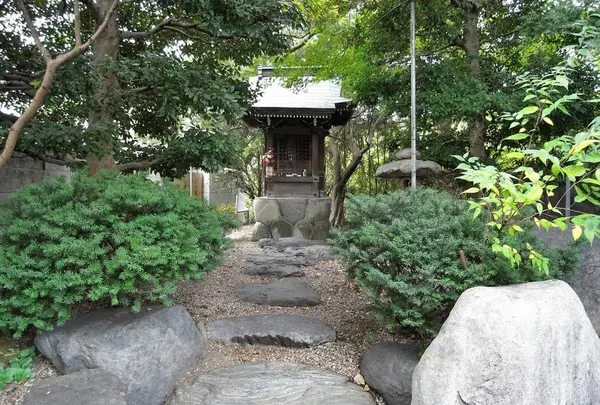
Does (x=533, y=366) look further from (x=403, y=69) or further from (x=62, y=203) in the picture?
(x=403, y=69)

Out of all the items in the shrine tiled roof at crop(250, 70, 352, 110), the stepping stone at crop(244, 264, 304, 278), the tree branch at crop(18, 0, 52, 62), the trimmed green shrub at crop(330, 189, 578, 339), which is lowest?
the stepping stone at crop(244, 264, 304, 278)

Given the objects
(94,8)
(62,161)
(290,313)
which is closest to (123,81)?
(94,8)

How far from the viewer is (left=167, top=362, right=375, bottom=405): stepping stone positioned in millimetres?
2586

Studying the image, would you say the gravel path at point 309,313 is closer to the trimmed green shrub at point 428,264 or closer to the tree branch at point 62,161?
the trimmed green shrub at point 428,264

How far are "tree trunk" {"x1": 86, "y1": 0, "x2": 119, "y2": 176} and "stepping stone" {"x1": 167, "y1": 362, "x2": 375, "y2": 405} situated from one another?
228 cm

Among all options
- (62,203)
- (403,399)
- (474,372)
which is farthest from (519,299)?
(62,203)

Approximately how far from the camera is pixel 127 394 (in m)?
2.66

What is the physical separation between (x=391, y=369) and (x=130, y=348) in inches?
71.1

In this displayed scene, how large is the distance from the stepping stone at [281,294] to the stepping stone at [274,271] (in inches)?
20.8

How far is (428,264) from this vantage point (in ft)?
8.45

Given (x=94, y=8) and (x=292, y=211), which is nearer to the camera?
(x=94, y=8)

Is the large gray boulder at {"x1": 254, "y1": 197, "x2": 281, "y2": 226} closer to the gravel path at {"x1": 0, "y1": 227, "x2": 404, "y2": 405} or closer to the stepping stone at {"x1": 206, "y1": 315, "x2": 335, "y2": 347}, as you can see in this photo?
the gravel path at {"x1": 0, "y1": 227, "x2": 404, "y2": 405}

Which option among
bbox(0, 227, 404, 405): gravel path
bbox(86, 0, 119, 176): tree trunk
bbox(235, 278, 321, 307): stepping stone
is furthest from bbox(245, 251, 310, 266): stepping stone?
bbox(86, 0, 119, 176): tree trunk

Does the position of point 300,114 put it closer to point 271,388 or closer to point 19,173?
point 19,173
